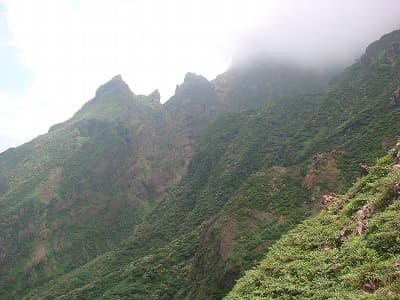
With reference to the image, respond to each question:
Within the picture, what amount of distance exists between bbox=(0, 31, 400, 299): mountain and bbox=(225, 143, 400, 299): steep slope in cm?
2751

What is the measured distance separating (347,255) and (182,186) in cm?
11776

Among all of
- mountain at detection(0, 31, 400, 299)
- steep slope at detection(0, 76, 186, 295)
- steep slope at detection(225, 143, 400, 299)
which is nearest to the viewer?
steep slope at detection(225, 143, 400, 299)

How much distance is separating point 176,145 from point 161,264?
104m

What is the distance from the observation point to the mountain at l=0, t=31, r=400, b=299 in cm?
6694

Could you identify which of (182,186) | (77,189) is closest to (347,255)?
(182,186)

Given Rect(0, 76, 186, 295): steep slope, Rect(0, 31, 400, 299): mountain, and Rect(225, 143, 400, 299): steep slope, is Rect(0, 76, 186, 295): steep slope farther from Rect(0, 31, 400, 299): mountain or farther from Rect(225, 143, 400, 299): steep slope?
Rect(225, 143, 400, 299): steep slope

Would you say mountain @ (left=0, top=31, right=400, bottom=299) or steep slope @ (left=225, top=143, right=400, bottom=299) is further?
mountain @ (left=0, top=31, right=400, bottom=299)

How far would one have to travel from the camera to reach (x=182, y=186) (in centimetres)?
13550

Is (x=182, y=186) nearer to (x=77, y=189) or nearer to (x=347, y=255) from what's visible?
(x=77, y=189)

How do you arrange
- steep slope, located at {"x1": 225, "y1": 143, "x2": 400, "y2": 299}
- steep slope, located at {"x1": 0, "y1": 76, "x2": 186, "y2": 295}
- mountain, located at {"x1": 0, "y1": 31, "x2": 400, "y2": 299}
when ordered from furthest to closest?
steep slope, located at {"x1": 0, "y1": 76, "x2": 186, "y2": 295} → mountain, located at {"x1": 0, "y1": 31, "x2": 400, "y2": 299} → steep slope, located at {"x1": 225, "y1": 143, "x2": 400, "y2": 299}

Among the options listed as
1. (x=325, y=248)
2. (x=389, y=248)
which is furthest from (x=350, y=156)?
(x=389, y=248)

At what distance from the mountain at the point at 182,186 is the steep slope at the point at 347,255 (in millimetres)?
27513

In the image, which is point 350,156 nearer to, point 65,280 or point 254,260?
point 254,260

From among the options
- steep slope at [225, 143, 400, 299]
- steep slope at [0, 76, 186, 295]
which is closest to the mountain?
steep slope at [0, 76, 186, 295]
